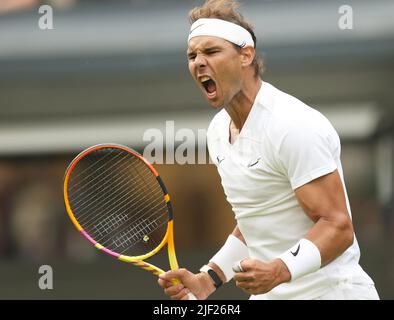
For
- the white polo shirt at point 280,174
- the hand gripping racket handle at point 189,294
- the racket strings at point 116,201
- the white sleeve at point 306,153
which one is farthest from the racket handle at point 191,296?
the racket strings at point 116,201

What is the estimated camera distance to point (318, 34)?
7988mm

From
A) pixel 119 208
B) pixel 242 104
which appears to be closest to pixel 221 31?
pixel 242 104

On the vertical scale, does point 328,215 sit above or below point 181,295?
above

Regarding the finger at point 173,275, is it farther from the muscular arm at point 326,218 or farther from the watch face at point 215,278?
the muscular arm at point 326,218

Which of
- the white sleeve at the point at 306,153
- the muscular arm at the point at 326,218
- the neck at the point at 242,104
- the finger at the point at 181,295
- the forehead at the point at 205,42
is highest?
the forehead at the point at 205,42

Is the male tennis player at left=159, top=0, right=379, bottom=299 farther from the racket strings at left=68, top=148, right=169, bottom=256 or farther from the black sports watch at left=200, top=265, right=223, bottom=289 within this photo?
the racket strings at left=68, top=148, right=169, bottom=256

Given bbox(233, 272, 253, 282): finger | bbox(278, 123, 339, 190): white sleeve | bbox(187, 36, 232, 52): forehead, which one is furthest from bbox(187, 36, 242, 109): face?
bbox(233, 272, 253, 282): finger

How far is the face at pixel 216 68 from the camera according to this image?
308cm

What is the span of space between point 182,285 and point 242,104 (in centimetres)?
60

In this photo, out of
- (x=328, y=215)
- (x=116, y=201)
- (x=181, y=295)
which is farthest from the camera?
(x=116, y=201)

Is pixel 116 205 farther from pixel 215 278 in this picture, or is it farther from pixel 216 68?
pixel 216 68

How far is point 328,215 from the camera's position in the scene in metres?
2.84

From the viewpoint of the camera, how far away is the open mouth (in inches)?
122

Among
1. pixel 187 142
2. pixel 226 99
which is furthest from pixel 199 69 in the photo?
pixel 187 142
